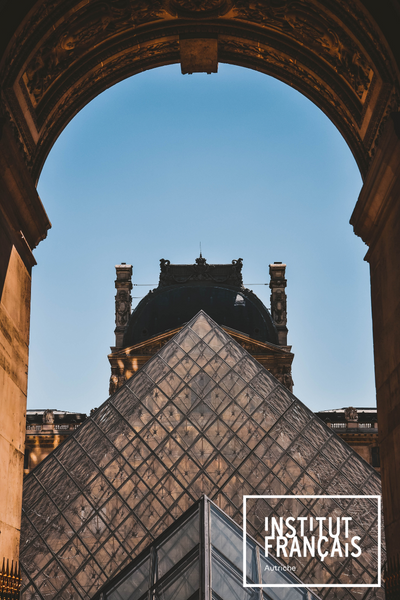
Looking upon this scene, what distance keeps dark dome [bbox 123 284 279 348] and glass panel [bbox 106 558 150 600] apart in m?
28.4

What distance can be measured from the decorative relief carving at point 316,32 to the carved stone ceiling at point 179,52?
0.01 m

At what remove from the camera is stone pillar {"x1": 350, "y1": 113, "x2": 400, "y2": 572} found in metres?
6.77

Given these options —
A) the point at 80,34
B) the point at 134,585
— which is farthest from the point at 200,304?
the point at 80,34

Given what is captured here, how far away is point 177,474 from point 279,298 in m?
26.7

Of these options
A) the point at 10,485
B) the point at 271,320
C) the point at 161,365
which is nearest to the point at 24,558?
the point at 161,365

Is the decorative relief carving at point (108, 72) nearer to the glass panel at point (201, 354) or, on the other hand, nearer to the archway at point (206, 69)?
the archway at point (206, 69)

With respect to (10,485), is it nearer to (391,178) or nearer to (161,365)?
(391,178)

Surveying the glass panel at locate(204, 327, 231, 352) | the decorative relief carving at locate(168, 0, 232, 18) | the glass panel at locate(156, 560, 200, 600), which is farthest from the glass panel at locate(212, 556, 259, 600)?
the glass panel at locate(204, 327, 231, 352)

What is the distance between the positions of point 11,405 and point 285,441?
1028cm

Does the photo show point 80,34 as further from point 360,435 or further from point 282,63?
point 360,435

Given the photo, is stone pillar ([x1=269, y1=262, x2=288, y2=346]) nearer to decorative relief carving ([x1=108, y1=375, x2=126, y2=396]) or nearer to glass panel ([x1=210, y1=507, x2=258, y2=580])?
decorative relief carving ([x1=108, y1=375, x2=126, y2=396])

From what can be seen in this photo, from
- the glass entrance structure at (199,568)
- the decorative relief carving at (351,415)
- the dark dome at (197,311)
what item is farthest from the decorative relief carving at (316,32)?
the dark dome at (197,311)

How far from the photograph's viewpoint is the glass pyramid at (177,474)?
1448 cm

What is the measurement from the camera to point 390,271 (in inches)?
281
